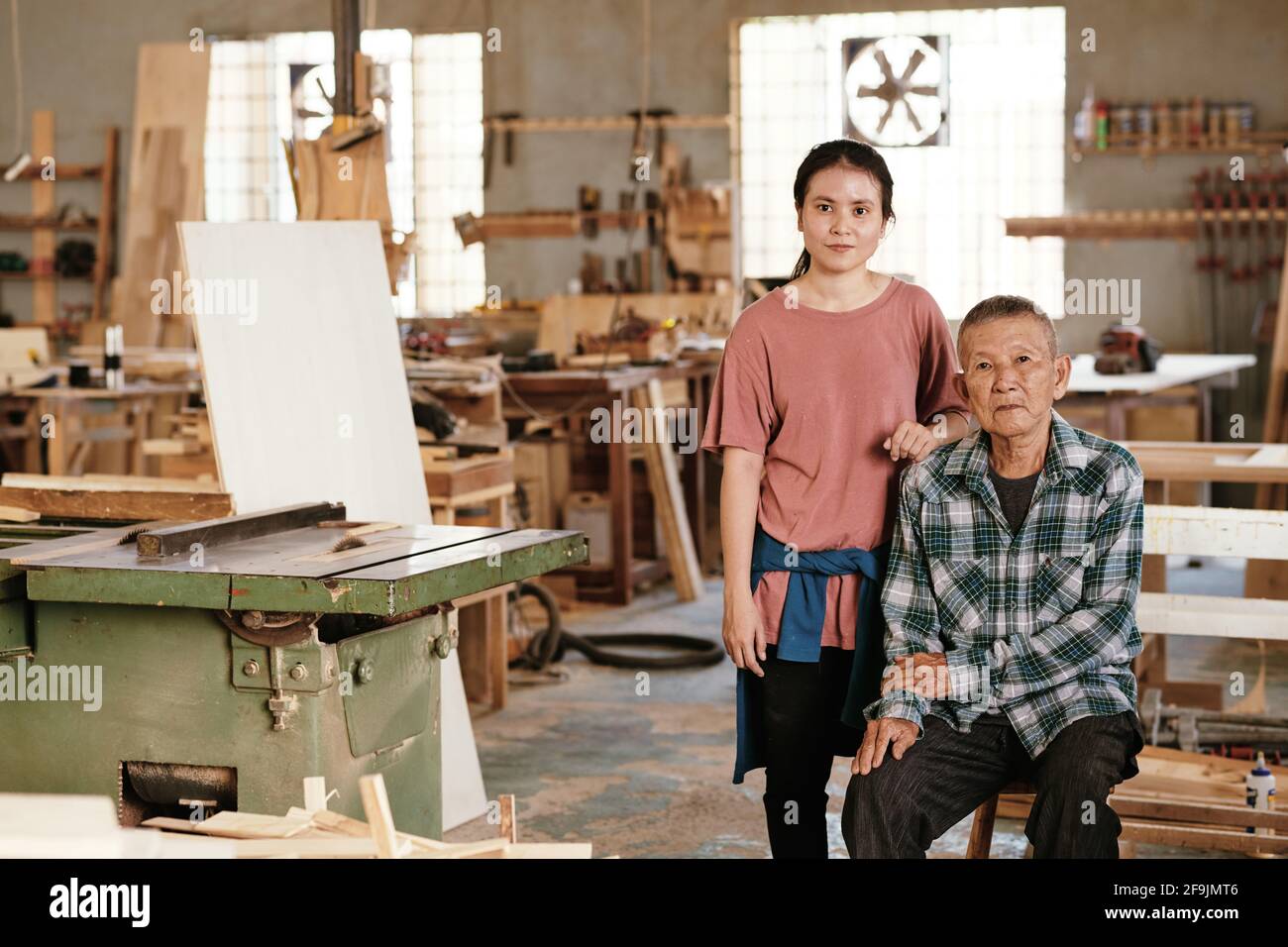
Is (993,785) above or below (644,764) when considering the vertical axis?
above

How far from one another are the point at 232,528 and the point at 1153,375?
478cm

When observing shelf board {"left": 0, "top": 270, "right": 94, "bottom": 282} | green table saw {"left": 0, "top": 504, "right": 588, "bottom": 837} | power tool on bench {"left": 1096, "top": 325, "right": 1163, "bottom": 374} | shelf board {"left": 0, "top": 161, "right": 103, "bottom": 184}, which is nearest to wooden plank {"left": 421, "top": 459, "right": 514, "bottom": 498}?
green table saw {"left": 0, "top": 504, "right": 588, "bottom": 837}

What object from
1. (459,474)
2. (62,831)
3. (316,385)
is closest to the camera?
(62,831)

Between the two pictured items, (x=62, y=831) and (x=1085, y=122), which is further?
(x=1085, y=122)

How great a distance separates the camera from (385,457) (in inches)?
155

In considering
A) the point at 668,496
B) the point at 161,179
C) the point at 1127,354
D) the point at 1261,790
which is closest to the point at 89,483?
the point at 1261,790

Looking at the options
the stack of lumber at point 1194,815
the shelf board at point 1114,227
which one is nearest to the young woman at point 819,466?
the stack of lumber at point 1194,815

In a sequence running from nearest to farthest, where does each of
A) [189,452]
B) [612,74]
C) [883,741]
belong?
1. [883,741]
2. [189,452]
3. [612,74]

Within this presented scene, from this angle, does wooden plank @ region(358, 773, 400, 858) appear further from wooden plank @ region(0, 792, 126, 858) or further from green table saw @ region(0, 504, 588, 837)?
green table saw @ region(0, 504, 588, 837)

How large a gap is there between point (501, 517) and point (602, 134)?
5.69 m

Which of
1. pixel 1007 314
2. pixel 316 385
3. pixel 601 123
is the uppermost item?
pixel 601 123

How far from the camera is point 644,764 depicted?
439 centimetres

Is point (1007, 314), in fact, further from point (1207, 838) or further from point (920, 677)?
point (1207, 838)

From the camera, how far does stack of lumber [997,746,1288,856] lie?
3.02 metres
